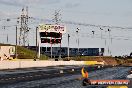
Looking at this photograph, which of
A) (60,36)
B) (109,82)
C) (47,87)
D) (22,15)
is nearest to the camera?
(109,82)

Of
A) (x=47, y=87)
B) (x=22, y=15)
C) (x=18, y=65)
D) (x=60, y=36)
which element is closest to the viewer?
(x=47, y=87)

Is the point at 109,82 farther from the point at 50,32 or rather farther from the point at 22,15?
the point at 22,15

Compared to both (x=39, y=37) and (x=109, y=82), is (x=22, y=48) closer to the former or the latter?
(x=39, y=37)

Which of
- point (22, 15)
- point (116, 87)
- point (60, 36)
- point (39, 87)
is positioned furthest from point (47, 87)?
point (22, 15)

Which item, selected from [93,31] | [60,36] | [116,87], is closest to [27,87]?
[116,87]

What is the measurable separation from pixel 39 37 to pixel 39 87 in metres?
94.8

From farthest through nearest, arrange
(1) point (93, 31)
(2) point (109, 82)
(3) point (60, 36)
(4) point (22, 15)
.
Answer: (1) point (93, 31) → (4) point (22, 15) → (3) point (60, 36) → (2) point (109, 82)

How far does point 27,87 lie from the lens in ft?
88.3

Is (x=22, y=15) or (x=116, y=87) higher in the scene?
(x=22, y=15)

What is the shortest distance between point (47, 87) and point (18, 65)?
50.1 m

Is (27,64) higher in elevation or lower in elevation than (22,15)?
lower

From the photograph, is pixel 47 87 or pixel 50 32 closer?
pixel 47 87

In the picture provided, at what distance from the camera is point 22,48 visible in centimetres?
15888

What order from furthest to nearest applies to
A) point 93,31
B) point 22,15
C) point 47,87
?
1. point 93,31
2. point 22,15
3. point 47,87
